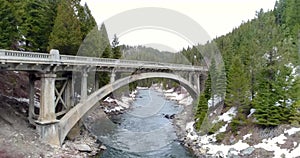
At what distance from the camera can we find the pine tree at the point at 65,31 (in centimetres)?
2491

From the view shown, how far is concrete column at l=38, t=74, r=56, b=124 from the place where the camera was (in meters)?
18.4

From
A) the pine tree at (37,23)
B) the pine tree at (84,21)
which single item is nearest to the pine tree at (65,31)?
the pine tree at (37,23)

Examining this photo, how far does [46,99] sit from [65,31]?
8981mm

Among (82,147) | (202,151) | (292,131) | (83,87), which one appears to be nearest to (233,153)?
(202,151)

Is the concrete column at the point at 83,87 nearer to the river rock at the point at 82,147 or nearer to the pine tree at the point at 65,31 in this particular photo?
the river rock at the point at 82,147

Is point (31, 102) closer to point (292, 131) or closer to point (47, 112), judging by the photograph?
point (47, 112)

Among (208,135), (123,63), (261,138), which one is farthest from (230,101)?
(123,63)

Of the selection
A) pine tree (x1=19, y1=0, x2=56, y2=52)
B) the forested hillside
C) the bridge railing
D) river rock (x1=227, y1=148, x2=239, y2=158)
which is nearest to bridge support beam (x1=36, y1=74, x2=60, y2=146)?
the bridge railing

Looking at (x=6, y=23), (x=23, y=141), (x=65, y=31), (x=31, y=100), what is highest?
(x=6, y=23)

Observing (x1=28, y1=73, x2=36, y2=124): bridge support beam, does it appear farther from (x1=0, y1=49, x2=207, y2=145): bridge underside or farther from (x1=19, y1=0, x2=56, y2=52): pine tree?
(x1=19, y1=0, x2=56, y2=52): pine tree

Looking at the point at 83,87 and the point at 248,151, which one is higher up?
the point at 83,87

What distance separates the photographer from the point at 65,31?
83.0ft

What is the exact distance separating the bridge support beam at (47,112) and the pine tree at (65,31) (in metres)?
7.14

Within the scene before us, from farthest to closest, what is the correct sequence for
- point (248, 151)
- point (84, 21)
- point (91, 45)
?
point (84, 21) < point (91, 45) < point (248, 151)
